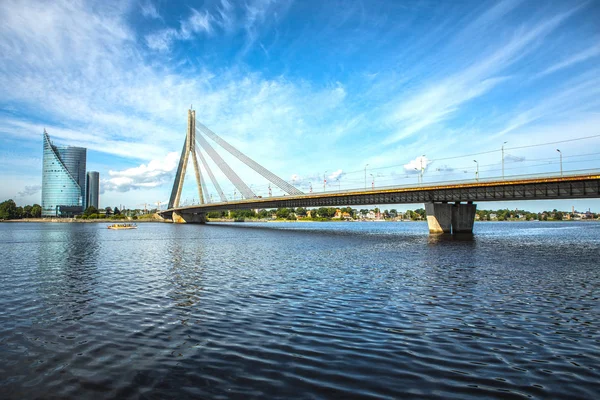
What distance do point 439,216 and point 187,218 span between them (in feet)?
411

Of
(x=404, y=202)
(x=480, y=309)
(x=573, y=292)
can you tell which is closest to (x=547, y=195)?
(x=404, y=202)

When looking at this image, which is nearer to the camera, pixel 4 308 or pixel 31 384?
pixel 31 384

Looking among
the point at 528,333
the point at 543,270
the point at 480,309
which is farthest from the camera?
the point at 543,270

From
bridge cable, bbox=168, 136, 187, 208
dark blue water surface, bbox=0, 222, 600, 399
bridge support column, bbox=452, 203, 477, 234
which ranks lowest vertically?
dark blue water surface, bbox=0, 222, 600, 399

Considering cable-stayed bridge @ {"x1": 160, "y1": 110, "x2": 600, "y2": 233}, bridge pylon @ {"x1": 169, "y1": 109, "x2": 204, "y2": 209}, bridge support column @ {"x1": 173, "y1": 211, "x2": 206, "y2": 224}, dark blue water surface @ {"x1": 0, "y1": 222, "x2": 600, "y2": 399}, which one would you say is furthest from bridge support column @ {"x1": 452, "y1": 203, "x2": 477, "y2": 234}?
bridge support column @ {"x1": 173, "y1": 211, "x2": 206, "y2": 224}

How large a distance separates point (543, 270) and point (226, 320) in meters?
23.9

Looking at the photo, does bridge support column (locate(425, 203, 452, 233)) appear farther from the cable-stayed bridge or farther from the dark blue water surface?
the dark blue water surface

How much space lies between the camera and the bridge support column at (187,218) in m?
168

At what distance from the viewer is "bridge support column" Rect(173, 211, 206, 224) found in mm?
167750

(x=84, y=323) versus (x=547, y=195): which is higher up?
(x=547, y=195)

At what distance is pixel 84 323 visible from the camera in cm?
1293

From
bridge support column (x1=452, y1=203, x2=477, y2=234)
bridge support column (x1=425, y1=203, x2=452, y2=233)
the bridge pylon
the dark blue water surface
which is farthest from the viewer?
the bridge pylon

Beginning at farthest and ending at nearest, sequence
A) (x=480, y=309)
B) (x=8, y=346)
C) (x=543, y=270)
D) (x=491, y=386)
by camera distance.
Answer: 1. (x=543, y=270)
2. (x=480, y=309)
3. (x=8, y=346)
4. (x=491, y=386)

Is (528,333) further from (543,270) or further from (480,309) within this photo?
(543,270)
